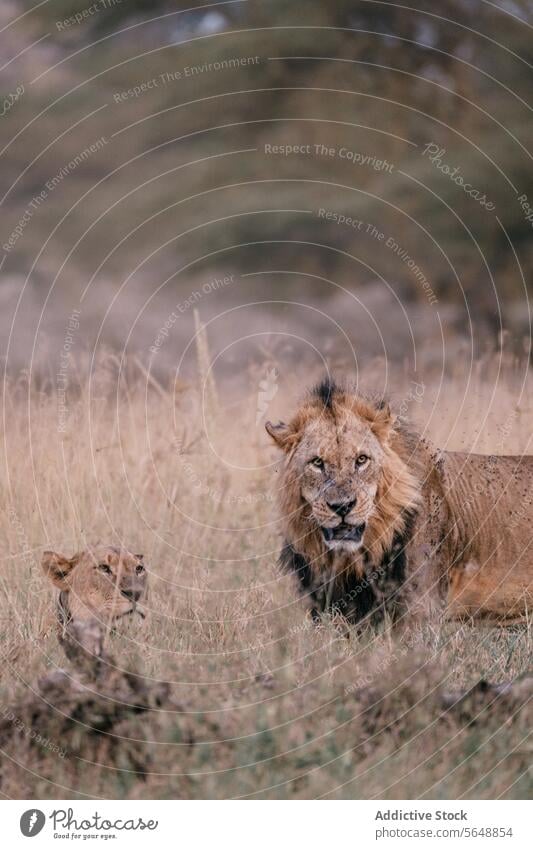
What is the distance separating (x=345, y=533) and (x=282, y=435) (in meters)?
0.62

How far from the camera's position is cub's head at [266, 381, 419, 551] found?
672 cm

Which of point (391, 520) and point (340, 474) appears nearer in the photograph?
point (340, 474)

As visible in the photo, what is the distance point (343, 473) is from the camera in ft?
22.1

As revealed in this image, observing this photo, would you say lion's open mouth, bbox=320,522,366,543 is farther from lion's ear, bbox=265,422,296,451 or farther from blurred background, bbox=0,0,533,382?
blurred background, bbox=0,0,533,382

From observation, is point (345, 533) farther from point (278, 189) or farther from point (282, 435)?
point (278, 189)

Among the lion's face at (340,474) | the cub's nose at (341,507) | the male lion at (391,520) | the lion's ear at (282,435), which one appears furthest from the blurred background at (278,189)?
the cub's nose at (341,507)

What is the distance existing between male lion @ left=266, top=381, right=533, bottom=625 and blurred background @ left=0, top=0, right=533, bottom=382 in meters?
10.9

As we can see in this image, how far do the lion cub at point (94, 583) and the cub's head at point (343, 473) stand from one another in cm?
95

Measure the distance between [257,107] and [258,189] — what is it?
193 cm

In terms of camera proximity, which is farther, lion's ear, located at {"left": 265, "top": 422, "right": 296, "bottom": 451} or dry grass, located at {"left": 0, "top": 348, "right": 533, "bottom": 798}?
lion's ear, located at {"left": 265, "top": 422, "right": 296, "bottom": 451}

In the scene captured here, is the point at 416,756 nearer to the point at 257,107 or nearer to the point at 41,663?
the point at 41,663

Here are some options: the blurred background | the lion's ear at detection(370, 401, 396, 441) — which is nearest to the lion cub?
the lion's ear at detection(370, 401, 396, 441)

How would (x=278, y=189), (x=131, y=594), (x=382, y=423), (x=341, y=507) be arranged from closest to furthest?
(x=341, y=507) < (x=131, y=594) < (x=382, y=423) < (x=278, y=189)

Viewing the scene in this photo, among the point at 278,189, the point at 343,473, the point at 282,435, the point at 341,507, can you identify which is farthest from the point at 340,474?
the point at 278,189
